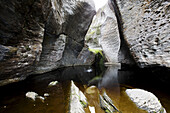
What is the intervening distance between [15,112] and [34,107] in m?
0.44

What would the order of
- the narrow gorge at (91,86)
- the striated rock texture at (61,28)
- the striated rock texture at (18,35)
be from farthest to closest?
the striated rock texture at (61,28) → the striated rock texture at (18,35) → the narrow gorge at (91,86)

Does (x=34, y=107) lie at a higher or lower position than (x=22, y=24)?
lower

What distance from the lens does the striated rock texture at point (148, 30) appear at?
8.85 ft

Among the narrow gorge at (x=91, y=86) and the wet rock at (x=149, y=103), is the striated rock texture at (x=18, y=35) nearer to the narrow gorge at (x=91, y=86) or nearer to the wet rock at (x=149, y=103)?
the narrow gorge at (x=91, y=86)

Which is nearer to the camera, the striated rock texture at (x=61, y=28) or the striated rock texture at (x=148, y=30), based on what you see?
the striated rock texture at (x=148, y=30)

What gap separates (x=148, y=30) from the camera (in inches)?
131

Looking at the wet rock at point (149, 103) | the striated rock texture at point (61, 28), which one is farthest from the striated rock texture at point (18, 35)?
the wet rock at point (149, 103)

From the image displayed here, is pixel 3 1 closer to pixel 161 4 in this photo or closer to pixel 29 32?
pixel 29 32

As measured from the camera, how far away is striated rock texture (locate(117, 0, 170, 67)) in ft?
8.85

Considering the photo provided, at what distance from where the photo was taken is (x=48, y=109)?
2123mm

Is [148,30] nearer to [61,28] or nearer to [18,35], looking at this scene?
[18,35]

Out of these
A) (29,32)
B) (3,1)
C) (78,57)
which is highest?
(3,1)

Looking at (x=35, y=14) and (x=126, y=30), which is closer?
(x=35, y=14)

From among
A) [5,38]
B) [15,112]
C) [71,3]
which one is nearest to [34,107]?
[15,112]
